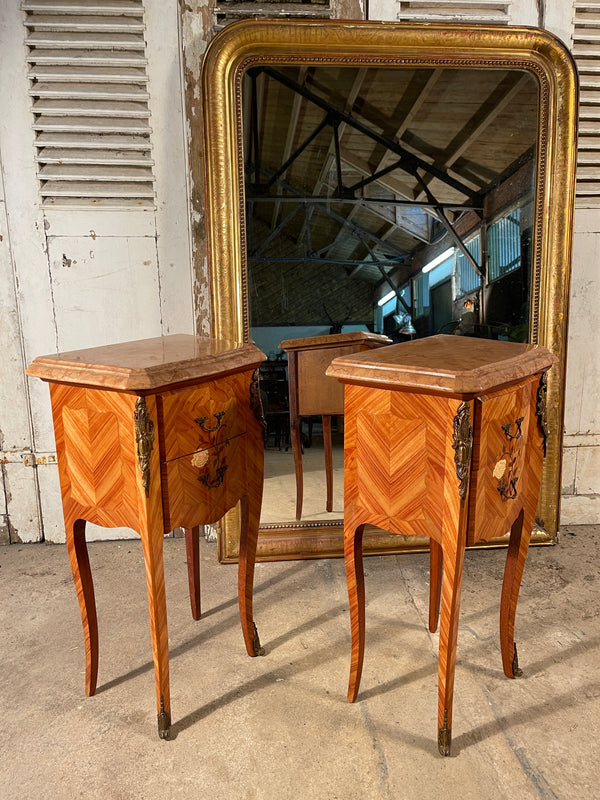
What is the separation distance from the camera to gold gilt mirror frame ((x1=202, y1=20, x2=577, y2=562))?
7.94 feet

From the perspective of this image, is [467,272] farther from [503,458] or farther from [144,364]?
[144,364]

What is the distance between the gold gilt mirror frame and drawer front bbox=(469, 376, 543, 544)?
1133mm

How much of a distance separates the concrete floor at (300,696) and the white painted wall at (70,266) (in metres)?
0.80

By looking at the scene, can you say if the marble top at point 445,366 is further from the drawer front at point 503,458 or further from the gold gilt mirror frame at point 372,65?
the gold gilt mirror frame at point 372,65

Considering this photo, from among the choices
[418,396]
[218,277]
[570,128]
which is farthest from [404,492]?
[570,128]

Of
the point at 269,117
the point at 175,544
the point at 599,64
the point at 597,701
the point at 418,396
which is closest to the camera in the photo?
the point at 418,396

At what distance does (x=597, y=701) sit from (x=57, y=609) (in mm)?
1949

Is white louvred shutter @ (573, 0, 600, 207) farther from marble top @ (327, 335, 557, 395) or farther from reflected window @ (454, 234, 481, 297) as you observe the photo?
marble top @ (327, 335, 557, 395)

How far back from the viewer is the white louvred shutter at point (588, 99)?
→ 2.63 m

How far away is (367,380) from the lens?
4.84ft

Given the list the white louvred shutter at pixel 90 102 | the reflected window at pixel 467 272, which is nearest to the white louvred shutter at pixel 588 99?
the reflected window at pixel 467 272

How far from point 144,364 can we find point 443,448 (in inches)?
30.2

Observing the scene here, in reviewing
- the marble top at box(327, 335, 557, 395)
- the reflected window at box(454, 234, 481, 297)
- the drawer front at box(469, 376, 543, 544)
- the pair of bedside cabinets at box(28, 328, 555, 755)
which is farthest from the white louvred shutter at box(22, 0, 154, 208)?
the drawer front at box(469, 376, 543, 544)

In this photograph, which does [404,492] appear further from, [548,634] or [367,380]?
[548,634]
